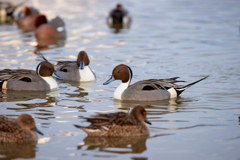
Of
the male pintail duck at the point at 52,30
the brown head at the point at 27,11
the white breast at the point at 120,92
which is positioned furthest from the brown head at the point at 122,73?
the brown head at the point at 27,11

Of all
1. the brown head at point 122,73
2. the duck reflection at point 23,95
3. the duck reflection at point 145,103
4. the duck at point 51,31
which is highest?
the duck at point 51,31

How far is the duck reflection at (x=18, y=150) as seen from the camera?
6.44 m

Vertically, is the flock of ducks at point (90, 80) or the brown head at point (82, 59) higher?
the brown head at point (82, 59)

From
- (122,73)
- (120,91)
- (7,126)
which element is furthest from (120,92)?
(7,126)

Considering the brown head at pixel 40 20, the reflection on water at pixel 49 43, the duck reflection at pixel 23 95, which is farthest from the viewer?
the brown head at pixel 40 20

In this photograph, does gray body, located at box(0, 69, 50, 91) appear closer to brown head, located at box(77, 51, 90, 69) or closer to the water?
the water

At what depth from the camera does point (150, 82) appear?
31.1 ft

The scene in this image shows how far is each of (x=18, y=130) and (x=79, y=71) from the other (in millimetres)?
4672

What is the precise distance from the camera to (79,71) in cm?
1137

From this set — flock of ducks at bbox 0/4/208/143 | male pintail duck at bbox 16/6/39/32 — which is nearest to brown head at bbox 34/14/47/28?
male pintail duck at bbox 16/6/39/32

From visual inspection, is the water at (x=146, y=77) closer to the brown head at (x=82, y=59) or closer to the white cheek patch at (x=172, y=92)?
the white cheek patch at (x=172, y=92)

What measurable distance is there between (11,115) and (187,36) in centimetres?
1005

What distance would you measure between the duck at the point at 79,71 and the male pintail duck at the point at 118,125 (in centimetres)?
419

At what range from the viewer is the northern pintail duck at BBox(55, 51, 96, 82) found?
11312 mm
